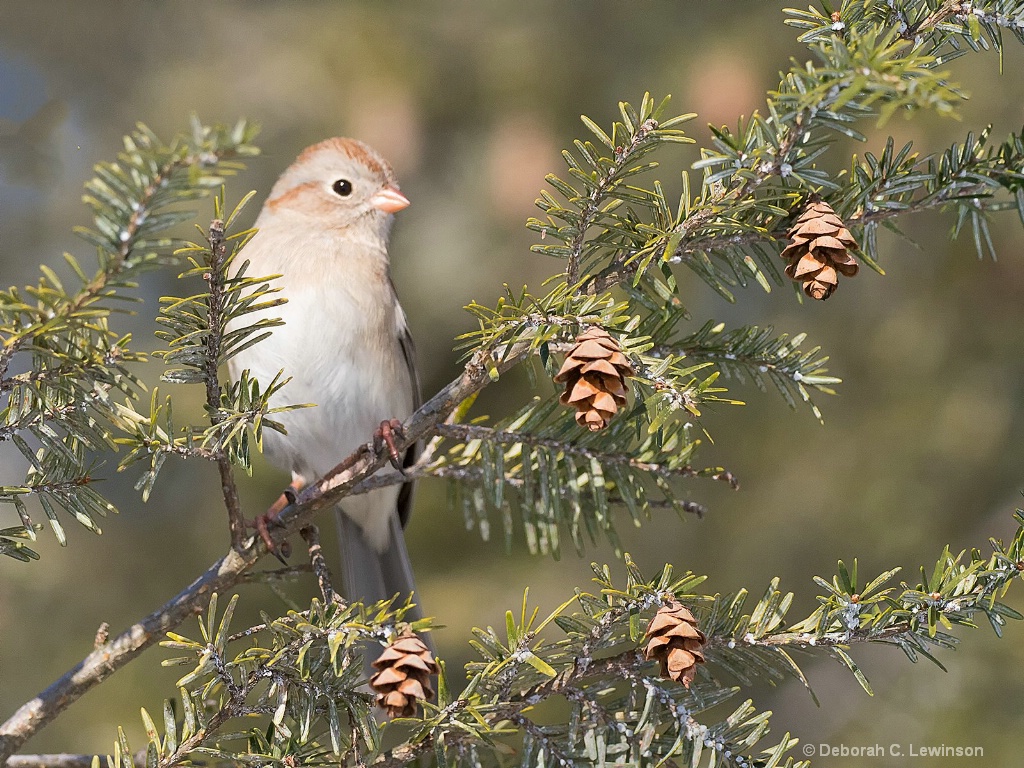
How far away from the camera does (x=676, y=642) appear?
0.98m

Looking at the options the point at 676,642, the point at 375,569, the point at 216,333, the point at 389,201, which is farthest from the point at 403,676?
the point at 389,201

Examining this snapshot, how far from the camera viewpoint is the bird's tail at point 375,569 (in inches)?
85.2

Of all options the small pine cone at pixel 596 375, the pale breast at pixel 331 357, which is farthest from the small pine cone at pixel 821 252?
the pale breast at pixel 331 357

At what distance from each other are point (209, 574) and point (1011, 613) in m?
0.94

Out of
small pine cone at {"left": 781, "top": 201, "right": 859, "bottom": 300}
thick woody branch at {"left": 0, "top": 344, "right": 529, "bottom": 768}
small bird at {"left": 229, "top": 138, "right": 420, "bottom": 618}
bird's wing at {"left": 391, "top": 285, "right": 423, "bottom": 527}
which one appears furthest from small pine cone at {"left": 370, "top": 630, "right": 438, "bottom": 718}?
bird's wing at {"left": 391, "top": 285, "right": 423, "bottom": 527}

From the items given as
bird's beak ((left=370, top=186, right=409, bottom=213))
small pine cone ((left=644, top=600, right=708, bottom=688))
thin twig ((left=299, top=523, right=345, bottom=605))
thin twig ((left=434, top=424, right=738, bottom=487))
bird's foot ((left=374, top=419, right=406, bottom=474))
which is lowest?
small pine cone ((left=644, top=600, right=708, bottom=688))

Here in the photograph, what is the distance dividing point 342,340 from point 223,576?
31.6 inches

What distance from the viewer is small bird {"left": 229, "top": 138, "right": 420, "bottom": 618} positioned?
2.00 metres

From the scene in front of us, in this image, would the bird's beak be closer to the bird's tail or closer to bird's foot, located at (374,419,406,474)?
the bird's tail

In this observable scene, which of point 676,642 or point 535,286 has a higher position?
point 535,286

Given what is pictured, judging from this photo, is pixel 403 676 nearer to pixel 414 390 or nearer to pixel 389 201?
pixel 414 390

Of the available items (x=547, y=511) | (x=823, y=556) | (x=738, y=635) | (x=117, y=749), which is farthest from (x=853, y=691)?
(x=117, y=749)

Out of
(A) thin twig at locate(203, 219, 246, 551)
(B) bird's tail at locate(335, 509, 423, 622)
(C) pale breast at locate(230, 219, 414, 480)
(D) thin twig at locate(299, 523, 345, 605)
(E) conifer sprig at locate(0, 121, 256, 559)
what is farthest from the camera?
(B) bird's tail at locate(335, 509, 423, 622)

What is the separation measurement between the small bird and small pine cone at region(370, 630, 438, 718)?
89cm
